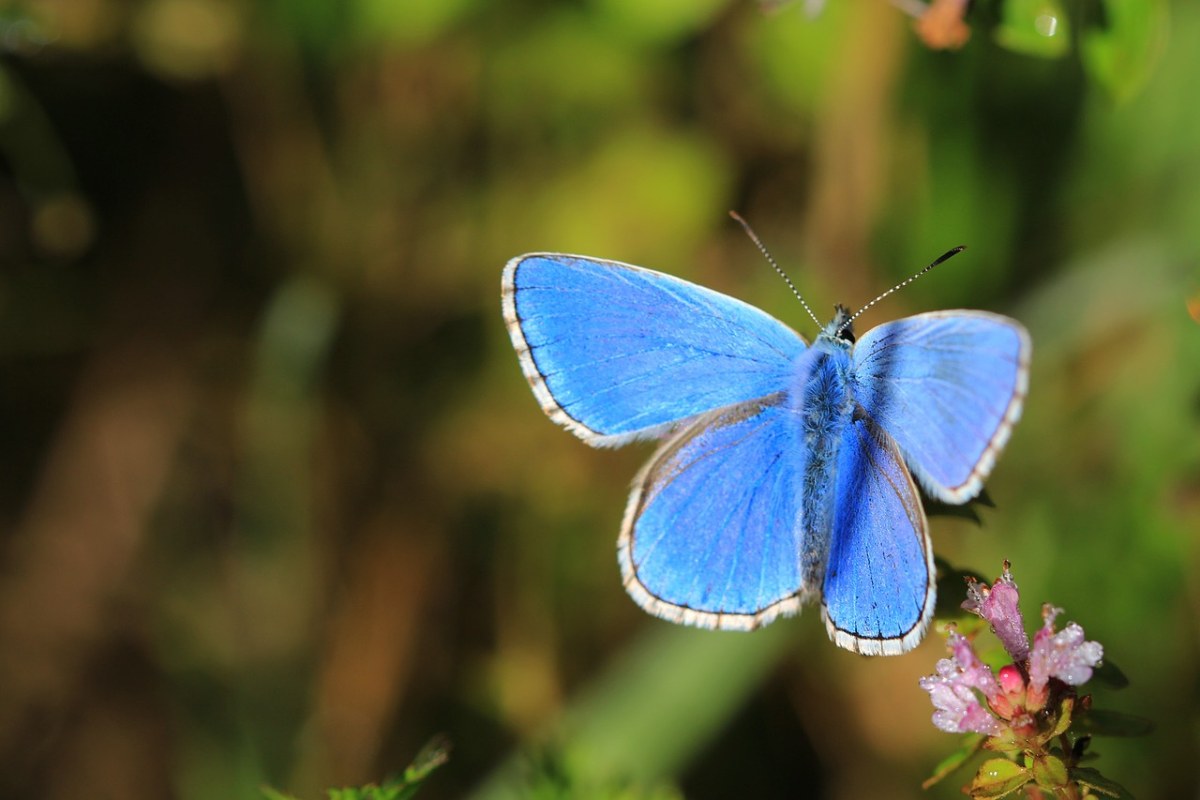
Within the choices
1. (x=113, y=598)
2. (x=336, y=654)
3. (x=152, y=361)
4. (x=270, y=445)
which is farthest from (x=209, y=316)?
(x=336, y=654)

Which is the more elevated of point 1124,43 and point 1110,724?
point 1124,43

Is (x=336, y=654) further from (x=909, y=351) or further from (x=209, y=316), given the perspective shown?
→ (x=909, y=351)

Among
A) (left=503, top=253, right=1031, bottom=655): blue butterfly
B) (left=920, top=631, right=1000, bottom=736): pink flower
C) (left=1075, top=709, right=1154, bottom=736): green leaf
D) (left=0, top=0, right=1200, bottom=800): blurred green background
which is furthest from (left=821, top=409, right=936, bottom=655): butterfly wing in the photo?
(left=0, top=0, right=1200, bottom=800): blurred green background

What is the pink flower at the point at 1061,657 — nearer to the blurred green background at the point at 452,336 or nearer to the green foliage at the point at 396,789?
the green foliage at the point at 396,789

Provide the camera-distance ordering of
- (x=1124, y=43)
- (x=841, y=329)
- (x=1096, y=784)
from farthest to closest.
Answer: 1. (x=841, y=329)
2. (x=1124, y=43)
3. (x=1096, y=784)

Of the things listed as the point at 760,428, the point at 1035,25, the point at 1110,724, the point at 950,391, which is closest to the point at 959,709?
the point at 1110,724

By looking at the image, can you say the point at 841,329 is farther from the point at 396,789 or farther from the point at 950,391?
the point at 396,789
